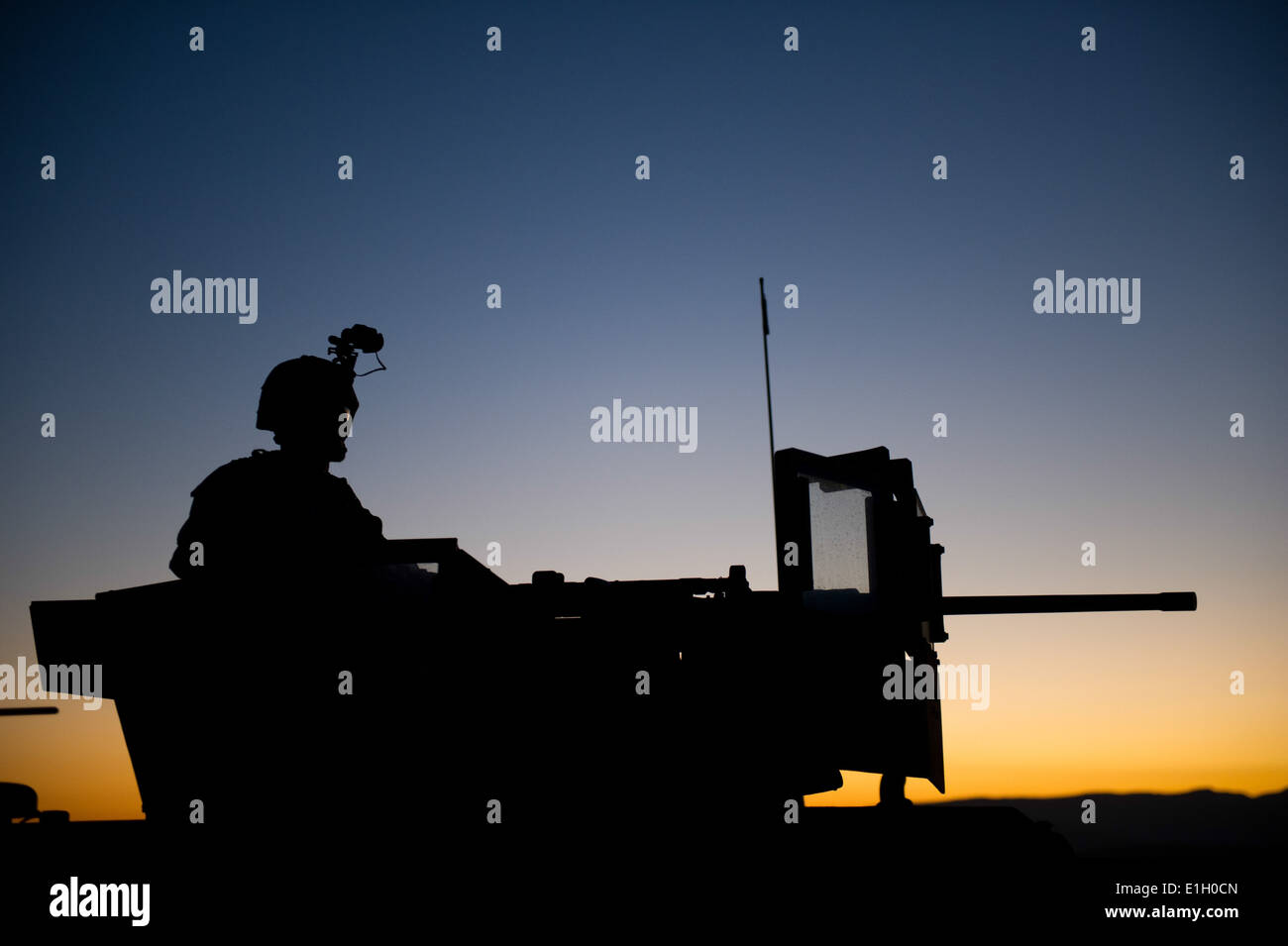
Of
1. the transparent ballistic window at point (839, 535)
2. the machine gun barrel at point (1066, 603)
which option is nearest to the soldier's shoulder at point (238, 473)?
the transparent ballistic window at point (839, 535)

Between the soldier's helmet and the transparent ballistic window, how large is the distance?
10.7 feet

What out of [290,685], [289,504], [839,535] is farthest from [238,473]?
[839,535]

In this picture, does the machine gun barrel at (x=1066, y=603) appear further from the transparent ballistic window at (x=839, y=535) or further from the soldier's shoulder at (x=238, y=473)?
the soldier's shoulder at (x=238, y=473)

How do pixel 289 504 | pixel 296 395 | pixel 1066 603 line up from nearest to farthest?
pixel 289 504, pixel 296 395, pixel 1066 603

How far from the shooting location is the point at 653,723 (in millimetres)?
5156

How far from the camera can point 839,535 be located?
625 centimetres

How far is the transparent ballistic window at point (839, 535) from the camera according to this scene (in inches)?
238

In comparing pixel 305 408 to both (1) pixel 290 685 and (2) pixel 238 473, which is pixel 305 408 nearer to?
(2) pixel 238 473

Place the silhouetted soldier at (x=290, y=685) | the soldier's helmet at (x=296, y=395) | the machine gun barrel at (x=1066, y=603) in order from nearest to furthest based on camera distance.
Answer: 1. the silhouetted soldier at (x=290, y=685)
2. the soldier's helmet at (x=296, y=395)
3. the machine gun barrel at (x=1066, y=603)

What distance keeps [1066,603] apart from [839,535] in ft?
11.9
